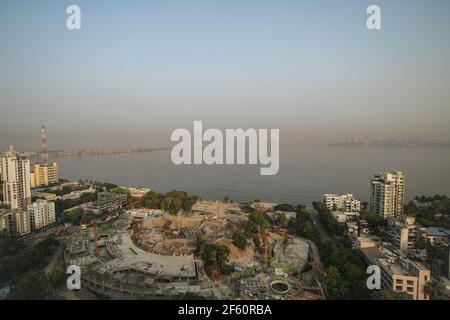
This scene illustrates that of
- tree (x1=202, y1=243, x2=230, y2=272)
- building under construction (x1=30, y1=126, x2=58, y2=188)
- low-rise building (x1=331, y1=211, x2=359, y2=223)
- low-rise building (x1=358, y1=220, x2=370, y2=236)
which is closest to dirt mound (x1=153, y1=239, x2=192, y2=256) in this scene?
tree (x1=202, y1=243, x2=230, y2=272)

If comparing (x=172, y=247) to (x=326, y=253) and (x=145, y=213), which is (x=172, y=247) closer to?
(x=145, y=213)

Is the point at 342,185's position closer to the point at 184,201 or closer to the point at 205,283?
the point at 184,201

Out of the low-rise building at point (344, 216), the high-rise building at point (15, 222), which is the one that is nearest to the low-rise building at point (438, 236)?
the low-rise building at point (344, 216)

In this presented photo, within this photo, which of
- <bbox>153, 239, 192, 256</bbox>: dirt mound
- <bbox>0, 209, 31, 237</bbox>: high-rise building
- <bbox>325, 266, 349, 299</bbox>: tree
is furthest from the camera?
<bbox>0, 209, 31, 237</bbox>: high-rise building

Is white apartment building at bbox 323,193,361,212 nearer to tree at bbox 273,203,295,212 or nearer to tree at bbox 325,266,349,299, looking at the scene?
tree at bbox 273,203,295,212
